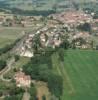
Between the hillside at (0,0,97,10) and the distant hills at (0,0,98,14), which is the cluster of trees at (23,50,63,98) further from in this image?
the hillside at (0,0,97,10)

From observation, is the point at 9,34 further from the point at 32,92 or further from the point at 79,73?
the point at 32,92

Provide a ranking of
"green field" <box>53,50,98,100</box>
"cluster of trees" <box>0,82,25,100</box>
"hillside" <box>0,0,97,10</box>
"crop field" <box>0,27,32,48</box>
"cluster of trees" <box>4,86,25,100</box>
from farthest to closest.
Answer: "hillside" <box>0,0,97,10</box> < "crop field" <box>0,27,32,48</box> < "green field" <box>53,50,98,100</box> < "cluster of trees" <box>0,82,25,100</box> < "cluster of trees" <box>4,86,25,100</box>

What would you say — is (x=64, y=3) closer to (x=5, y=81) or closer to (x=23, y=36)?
(x=23, y=36)

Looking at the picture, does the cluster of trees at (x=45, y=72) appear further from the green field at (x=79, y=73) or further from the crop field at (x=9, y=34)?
the crop field at (x=9, y=34)

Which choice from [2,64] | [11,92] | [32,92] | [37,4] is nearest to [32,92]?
[32,92]

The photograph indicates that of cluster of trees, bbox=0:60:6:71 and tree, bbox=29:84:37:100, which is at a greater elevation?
tree, bbox=29:84:37:100

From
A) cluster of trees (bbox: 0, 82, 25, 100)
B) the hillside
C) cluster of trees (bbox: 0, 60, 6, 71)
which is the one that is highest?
cluster of trees (bbox: 0, 82, 25, 100)

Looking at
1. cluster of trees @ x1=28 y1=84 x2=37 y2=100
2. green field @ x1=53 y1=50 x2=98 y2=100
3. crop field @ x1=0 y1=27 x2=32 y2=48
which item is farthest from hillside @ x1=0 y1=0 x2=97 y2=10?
cluster of trees @ x1=28 y1=84 x2=37 y2=100

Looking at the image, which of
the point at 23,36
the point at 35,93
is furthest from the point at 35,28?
the point at 35,93
